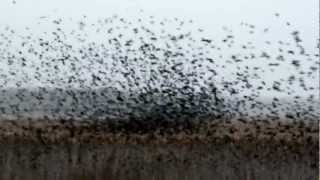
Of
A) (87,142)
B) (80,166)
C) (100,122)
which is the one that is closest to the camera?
(80,166)

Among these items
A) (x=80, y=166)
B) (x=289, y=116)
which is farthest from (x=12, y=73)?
(x=289, y=116)

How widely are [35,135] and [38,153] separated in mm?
890

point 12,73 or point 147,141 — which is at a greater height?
point 12,73

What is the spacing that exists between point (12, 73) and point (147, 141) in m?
2.75

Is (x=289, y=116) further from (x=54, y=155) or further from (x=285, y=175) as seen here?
(x=54, y=155)

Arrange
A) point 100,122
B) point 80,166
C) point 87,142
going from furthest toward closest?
1. point 100,122
2. point 87,142
3. point 80,166

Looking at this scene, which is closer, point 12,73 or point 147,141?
point 147,141

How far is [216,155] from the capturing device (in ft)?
32.9

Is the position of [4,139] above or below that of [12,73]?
below

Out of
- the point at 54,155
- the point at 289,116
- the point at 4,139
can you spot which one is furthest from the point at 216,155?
the point at 4,139

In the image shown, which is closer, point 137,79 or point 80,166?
point 80,166

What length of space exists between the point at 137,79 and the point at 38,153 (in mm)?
2759

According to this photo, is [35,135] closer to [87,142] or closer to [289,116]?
[87,142]

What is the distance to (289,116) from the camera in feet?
35.0
